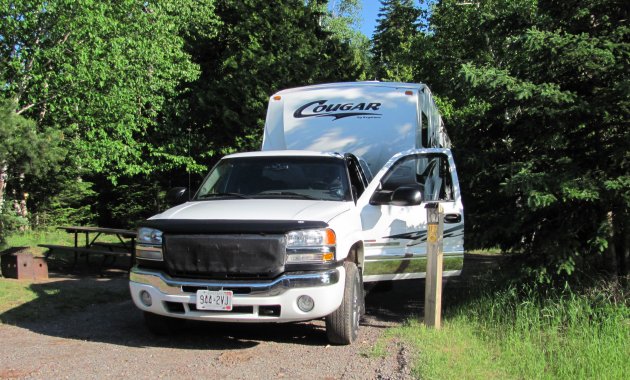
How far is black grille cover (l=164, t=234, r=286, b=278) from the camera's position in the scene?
532 centimetres

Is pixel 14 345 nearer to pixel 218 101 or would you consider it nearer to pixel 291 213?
pixel 291 213

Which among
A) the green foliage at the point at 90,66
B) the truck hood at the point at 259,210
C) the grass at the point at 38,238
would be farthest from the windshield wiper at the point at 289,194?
the grass at the point at 38,238

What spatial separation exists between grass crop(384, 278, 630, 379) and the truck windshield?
68.8 inches

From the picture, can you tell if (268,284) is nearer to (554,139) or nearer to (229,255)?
(229,255)

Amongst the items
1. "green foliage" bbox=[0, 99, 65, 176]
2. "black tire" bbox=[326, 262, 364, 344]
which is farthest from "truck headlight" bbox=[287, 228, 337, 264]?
"green foliage" bbox=[0, 99, 65, 176]

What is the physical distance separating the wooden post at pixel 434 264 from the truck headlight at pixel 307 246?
1.51 m

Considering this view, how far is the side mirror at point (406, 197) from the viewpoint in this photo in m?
6.23

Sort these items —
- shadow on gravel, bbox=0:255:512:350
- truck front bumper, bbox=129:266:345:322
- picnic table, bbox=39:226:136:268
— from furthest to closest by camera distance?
picnic table, bbox=39:226:136:268 → shadow on gravel, bbox=0:255:512:350 → truck front bumper, bbox=129:266:345:322

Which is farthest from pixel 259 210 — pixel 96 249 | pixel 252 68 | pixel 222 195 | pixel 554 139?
pixel 252 68

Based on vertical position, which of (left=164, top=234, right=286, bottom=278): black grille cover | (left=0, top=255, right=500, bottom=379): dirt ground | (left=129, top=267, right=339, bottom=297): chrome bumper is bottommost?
(left=0, top=255, right=500, bottom=379): dirt ground

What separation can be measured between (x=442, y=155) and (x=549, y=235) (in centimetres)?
160


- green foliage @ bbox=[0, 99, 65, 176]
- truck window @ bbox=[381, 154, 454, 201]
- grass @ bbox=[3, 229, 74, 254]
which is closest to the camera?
truck window @ bbox=[381, 154, 454, 201]

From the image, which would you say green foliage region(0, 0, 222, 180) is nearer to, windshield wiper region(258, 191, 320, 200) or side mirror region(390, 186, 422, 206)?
windshield wiper region(258, 191, 320, 200)

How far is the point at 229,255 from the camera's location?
5367mm
